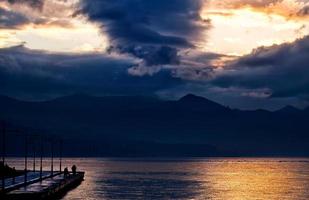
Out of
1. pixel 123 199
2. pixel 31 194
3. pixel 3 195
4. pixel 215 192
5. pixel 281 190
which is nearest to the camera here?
pixel 3 195

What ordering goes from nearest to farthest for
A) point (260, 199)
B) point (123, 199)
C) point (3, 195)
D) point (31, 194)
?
point (3, 195) < point (31, 194) < point (123, 199) < point (260, 199)

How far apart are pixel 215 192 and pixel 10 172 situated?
1590 inches

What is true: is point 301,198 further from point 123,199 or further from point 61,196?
point 61,196

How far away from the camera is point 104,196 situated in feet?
334

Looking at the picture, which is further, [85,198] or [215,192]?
[215,192]

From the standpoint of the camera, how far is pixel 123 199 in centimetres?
9650

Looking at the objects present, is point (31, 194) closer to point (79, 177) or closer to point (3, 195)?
point (3, 195)

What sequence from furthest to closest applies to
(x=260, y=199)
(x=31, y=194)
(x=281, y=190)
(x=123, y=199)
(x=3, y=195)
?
(x=281, y=190)
(x=260, y=199)
(x=123, y=199)
(x=31, y=194)
(x=3, y=195)

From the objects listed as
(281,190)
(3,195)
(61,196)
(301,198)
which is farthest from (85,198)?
(281,190)

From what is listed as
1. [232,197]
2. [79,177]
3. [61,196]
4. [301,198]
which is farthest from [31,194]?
[79,177]

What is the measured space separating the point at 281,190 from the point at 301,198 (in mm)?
19307

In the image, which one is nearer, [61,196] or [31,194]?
[31,194]

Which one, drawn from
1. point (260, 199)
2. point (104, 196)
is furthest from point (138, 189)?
point (260, 199)

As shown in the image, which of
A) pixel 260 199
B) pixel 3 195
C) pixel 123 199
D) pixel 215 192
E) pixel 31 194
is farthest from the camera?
pixel 215 192
